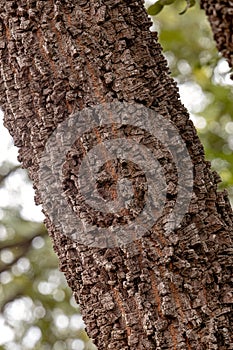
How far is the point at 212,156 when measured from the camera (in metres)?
3.27

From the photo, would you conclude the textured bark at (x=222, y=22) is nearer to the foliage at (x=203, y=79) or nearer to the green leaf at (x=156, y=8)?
the green leaf at (x=156, y=8)

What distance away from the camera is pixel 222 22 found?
1.07 meters

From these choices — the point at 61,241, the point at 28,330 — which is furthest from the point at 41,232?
the point at 61,241

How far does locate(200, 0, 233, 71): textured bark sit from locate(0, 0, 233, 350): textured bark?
1.38 feet

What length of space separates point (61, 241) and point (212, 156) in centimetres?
185

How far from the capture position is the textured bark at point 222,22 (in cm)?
106

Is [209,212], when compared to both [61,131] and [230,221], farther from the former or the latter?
[61,131]

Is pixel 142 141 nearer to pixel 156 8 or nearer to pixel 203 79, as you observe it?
pixel 156 8

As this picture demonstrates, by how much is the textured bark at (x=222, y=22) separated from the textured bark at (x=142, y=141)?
0.42 metres

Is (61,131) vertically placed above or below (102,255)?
above

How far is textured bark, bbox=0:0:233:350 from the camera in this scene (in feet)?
4.64

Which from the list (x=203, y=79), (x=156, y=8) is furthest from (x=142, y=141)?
(x=203, y=79)

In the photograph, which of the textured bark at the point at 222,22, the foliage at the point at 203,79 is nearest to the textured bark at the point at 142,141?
the textured bark at the point at 222,22

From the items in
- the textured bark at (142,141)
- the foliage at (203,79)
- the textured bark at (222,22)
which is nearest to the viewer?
the textured bark at (222,22)
